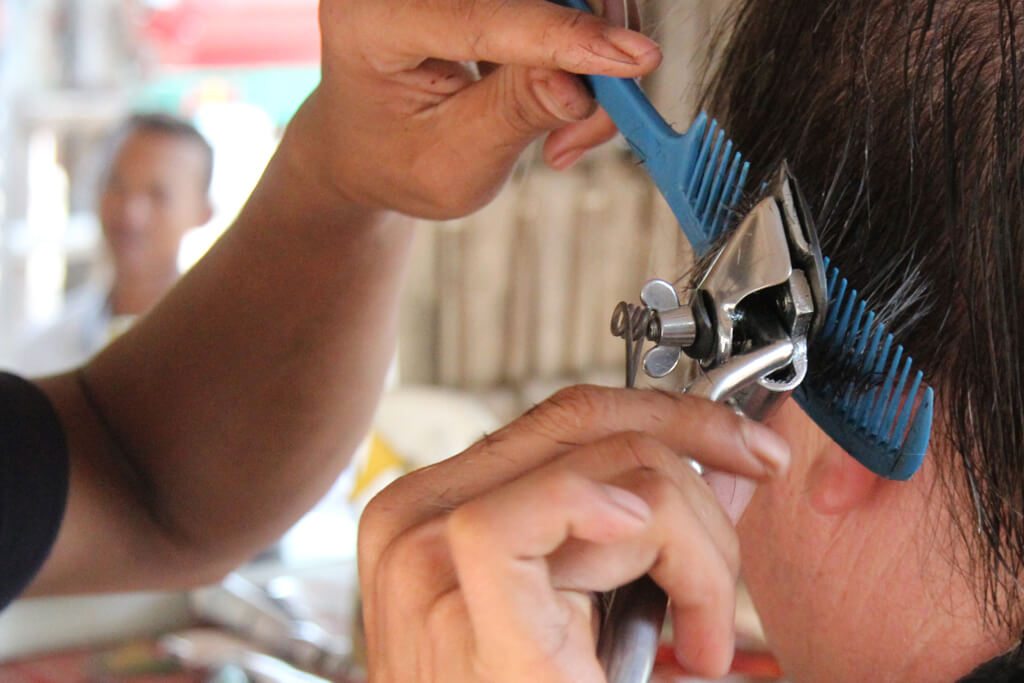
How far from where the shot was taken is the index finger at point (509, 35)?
0.51m

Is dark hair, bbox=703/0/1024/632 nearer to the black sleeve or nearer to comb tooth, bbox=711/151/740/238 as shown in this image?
comb tooth, bbox=711/151/740/238

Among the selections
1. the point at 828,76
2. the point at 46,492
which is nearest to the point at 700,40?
the point at 828,76

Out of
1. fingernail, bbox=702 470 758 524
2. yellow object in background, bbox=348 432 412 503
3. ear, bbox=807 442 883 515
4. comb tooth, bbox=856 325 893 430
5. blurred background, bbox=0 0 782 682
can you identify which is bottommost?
yellow object in background, bbox=348 432 412 503

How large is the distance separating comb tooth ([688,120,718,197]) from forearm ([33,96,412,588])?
0.30m

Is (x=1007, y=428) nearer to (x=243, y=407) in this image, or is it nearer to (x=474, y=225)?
(x=243, y=407)

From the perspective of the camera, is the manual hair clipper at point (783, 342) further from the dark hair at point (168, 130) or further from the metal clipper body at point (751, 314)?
the dark hair at point (168, 130)

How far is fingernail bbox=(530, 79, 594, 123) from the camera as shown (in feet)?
1.85

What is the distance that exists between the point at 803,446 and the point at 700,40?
0.98ft

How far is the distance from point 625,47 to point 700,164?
0.07 metres

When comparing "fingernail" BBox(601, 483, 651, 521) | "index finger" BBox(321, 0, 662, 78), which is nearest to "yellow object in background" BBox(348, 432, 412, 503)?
"index finger" BBox(321, 0, 662, 78)

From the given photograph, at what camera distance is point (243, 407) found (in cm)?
80

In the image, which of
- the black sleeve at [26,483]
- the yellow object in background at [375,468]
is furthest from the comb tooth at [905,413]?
the yellow object in background at [375,468]

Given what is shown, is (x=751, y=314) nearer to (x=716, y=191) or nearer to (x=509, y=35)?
(x=716, y=191)

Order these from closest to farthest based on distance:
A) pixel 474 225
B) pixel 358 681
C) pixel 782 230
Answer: pixel 782 230, pixel 358 681, pixel 474 225
